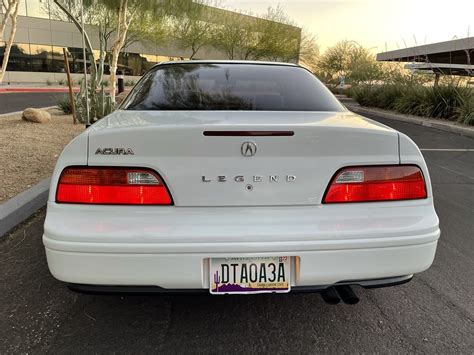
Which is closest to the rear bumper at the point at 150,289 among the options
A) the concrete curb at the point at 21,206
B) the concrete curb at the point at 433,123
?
the concrete curb at the point at 21,206

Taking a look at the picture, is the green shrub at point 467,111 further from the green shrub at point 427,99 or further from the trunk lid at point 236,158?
the trunk lid at point 236,158

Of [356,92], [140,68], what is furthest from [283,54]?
[356,92]

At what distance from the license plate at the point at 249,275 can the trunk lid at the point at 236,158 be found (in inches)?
11.0

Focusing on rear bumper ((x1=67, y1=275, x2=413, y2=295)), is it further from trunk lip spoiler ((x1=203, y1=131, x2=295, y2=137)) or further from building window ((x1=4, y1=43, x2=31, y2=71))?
building window ((x1=4, y1=43, x2=31, y2=71))

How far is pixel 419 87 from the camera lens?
14914 mm

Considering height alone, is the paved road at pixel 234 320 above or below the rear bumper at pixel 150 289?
below

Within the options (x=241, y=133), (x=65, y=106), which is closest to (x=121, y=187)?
(x=241, y=133)

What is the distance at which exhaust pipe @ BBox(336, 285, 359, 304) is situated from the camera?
2148 mm

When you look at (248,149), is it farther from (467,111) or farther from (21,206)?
(467,111)

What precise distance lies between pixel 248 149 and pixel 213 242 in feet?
1.56

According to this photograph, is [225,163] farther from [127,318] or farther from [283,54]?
[283,54]

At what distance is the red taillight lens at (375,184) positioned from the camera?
2.10 m

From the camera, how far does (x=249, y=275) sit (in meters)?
2.04

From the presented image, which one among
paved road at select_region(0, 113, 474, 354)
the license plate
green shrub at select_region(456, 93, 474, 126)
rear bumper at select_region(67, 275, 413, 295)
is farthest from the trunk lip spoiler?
green shrub at select_region(456, 93, 474, 126)
